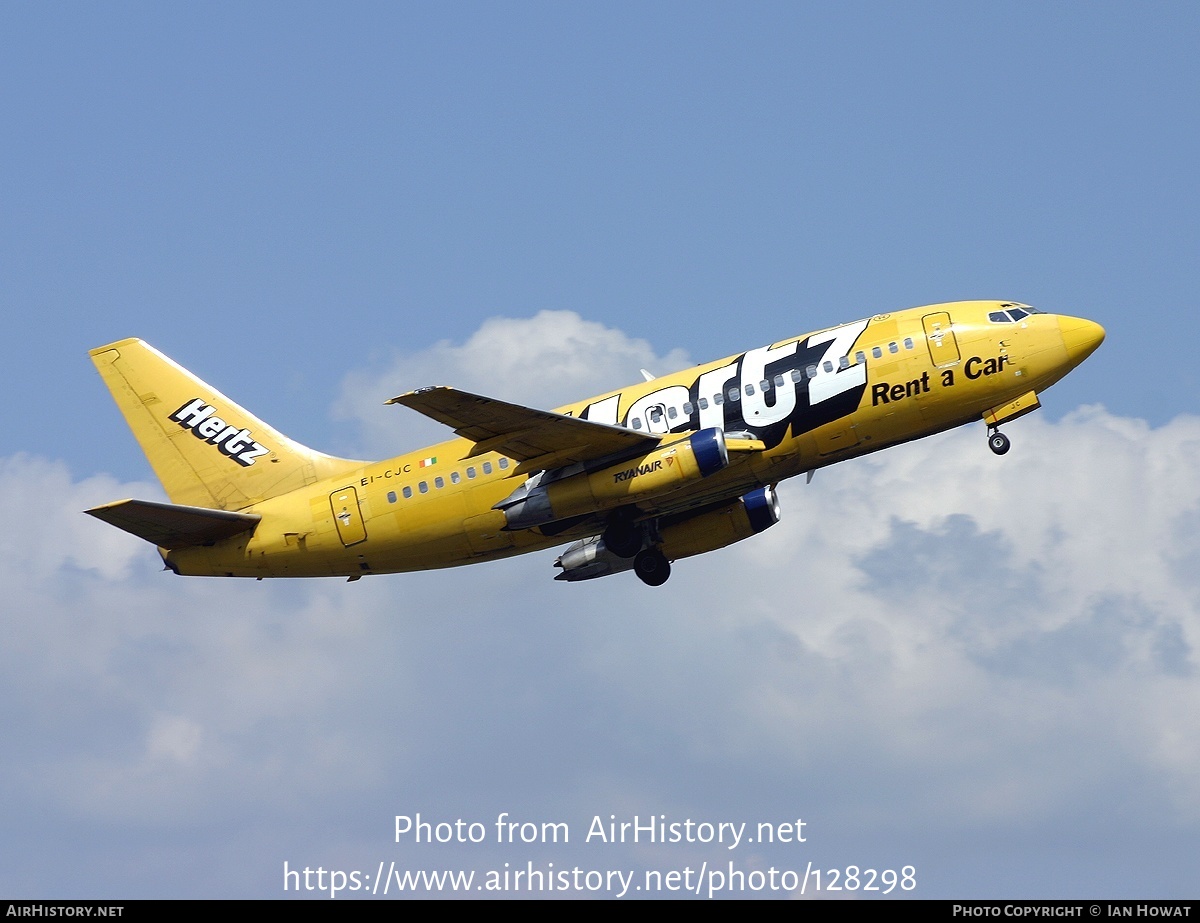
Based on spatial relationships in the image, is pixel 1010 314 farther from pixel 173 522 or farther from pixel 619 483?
pixel 173 522

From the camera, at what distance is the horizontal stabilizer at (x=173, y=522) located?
48875 millimetres

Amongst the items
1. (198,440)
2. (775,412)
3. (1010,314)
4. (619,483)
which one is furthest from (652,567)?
(198,440)

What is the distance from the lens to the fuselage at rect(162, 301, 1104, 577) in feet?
157

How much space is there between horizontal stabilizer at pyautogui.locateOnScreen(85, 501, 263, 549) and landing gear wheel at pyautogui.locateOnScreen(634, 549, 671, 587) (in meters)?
12.2

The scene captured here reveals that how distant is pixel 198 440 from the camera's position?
181 feet

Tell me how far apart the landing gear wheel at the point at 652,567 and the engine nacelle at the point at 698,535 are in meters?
0.25

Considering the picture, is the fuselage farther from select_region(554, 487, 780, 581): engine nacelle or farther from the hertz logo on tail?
the hertz logo on tail

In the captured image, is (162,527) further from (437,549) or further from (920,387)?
(920,387)

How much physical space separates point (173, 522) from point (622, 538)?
1381cm

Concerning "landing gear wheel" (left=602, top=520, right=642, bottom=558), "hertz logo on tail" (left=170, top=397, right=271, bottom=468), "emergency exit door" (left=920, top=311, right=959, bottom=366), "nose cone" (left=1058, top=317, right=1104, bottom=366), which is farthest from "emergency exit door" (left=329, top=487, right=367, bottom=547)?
"nose cone" (left=1058, top=317, right=1104, bottom=366)
